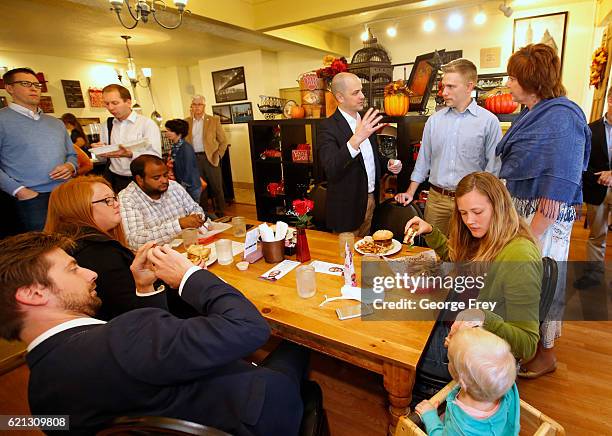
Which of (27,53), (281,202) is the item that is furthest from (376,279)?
(27,53)

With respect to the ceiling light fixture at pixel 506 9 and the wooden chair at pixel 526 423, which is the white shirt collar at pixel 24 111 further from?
the ceiling light fixture at pixel 506 9

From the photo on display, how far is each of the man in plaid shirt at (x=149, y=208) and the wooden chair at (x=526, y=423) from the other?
5.38ft

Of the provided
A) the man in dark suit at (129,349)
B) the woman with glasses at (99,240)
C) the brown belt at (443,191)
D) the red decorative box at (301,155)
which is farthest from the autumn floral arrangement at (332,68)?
the man in dark suit at (129,349)

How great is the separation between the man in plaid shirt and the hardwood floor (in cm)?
117

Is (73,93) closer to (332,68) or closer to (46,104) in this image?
(46,104)

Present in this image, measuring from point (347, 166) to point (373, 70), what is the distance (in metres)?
1.17

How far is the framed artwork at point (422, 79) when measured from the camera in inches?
107

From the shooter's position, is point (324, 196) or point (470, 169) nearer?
point (470, 169)

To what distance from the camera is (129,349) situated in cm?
72

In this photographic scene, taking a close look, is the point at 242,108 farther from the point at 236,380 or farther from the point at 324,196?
the point at 236,380

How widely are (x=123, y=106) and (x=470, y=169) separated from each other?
2770mm

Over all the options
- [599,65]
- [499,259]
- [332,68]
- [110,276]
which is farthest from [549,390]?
[599,65]

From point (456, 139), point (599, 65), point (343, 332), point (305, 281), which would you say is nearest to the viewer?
point (343, 332)

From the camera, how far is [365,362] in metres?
1.13
